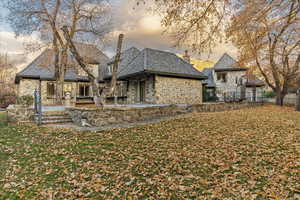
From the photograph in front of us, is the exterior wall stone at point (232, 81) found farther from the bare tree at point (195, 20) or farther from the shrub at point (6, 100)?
the shrub at point (6, 100)

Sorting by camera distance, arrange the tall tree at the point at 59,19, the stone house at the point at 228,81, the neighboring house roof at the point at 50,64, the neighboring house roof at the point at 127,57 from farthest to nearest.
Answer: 1. the stone house at the point at 228,81
2. the neighboring house roof at the point at 127,57
3. the neighboring house roof at the point at 50,64
4. the tall tree at the point at 59,19

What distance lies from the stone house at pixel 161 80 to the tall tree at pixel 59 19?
4.60 metres

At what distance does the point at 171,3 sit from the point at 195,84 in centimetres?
1227

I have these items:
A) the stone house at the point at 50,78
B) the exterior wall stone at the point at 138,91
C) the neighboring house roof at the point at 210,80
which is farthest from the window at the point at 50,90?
the neighboring house roof at the point at 210,80

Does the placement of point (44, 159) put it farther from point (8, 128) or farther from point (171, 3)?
point (171, 3)

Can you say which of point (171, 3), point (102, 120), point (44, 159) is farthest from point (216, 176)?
point (102, 120)

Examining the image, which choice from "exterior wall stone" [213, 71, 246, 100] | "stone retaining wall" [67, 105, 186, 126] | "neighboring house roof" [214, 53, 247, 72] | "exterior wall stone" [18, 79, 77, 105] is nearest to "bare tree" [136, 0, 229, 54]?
"stone retaining wall" [67, 105, 186, 126]

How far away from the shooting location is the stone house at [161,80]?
13867 mm

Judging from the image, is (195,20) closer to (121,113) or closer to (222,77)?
(121,113)

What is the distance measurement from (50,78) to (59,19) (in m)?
6.41

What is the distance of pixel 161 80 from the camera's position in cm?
1408

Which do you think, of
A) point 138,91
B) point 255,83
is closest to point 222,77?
Answer: point 255,83

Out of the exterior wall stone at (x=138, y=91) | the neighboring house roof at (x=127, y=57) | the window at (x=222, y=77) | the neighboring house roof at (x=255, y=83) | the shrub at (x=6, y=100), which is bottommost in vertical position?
the shrub at (x=6, y=100)

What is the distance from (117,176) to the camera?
344cm
